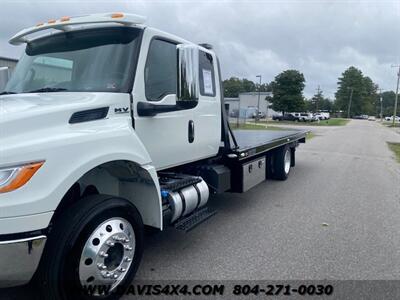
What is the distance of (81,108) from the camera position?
2.93m

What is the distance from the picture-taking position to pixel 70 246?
2.60 m

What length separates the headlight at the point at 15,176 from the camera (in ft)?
7.47

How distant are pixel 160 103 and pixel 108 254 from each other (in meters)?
1.55

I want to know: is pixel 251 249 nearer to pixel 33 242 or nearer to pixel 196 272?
pixel 196 272

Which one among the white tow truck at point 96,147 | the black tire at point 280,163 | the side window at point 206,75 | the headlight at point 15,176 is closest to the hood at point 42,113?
the white tow truck at point 96,147

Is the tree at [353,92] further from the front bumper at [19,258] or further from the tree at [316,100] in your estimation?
the front bumper at [19,258]

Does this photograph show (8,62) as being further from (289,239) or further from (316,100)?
(316,100)

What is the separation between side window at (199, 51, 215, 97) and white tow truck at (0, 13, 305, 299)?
15 mm

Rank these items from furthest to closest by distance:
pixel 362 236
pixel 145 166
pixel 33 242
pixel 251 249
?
pixel 362 236
pixel 251 249
pixel 145 166
pixel 33 242

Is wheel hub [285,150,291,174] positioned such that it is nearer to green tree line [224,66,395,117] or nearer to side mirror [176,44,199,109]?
side mirror [176,44,199,109]

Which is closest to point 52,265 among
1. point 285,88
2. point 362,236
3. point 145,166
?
point 145,166

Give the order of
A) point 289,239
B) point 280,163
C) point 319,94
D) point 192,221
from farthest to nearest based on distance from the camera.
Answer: point 319,94 → point 280,163 → point 289,239 → point 192,221

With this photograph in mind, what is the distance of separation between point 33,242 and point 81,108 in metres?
1.12

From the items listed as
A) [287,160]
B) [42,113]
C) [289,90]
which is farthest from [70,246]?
[289,90]
